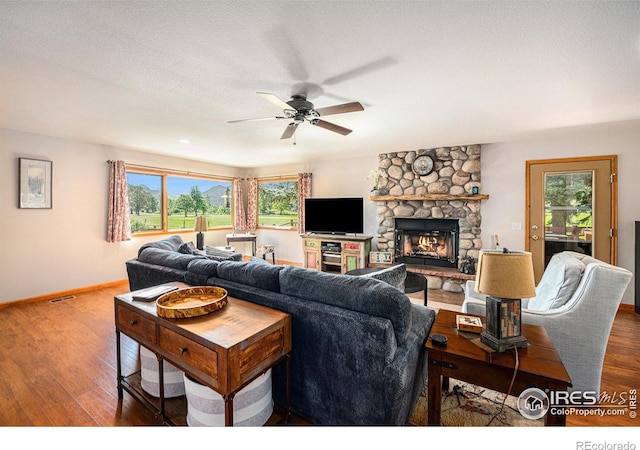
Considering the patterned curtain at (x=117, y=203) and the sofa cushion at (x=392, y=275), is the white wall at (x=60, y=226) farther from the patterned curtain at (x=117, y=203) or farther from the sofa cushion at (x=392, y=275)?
the sofa cushion at (x=392, y=275)

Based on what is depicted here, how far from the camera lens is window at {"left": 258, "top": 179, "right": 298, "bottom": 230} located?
6.78 m

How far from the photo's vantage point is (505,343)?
56.1 inches

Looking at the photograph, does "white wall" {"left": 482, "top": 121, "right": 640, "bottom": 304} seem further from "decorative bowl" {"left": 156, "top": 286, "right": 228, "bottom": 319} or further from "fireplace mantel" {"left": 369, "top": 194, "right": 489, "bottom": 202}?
"decorative bowl" {"left": 156, "top": 286, "right": 228, "bottom": 319}

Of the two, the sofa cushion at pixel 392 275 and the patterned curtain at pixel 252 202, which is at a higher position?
the patterned curtain at pixel 252 202

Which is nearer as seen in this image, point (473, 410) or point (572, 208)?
point (473, 410)

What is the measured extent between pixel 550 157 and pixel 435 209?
176cm

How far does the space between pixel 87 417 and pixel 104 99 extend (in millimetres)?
2712

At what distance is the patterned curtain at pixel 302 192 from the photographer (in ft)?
20.5

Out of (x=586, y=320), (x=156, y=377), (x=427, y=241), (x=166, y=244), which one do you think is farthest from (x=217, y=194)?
(x=586, y=320)

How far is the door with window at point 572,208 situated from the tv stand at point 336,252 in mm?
2629

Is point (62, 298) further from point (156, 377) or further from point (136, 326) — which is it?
point (136, 326)

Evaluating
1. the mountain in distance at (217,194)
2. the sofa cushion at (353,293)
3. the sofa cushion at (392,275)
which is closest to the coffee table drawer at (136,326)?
the sofa cushion at (353,293)

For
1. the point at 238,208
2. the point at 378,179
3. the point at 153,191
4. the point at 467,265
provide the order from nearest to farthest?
the point at 467,265 < the point at 378,179 < the point at 153,191 < the point at 238,208

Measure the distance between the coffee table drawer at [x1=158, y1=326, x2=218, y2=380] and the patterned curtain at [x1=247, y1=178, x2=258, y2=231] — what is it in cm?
567
